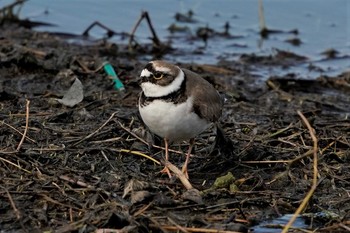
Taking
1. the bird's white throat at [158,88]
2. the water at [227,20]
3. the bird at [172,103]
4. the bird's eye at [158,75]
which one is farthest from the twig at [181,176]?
the water at [227,20]

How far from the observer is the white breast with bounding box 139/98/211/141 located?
5992 millimetres

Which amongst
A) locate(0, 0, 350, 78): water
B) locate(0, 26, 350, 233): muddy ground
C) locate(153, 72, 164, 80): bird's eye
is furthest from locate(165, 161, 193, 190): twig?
locate(0, 0, 350, 78): water

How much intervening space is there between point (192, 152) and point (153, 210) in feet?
5.20

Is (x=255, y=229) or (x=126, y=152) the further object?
(x=126, y=152)

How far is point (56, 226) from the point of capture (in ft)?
17.2

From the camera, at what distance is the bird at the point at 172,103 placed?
6008 millimetres

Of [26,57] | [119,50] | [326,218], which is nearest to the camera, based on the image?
[326,218]

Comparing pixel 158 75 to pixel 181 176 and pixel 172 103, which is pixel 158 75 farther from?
pixel 181 176

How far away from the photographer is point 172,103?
6.02 m

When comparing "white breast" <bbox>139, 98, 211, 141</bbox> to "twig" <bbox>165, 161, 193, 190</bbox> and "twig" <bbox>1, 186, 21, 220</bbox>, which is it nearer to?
"twig" <bbox>165, 161, 193, 190</bbox>

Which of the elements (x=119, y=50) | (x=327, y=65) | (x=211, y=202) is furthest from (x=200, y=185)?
(x=327, y=65)

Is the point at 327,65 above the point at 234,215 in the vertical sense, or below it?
below

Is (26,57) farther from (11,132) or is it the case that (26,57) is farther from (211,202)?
(211,202)

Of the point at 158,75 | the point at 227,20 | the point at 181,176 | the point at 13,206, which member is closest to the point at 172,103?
the point at 158,75
